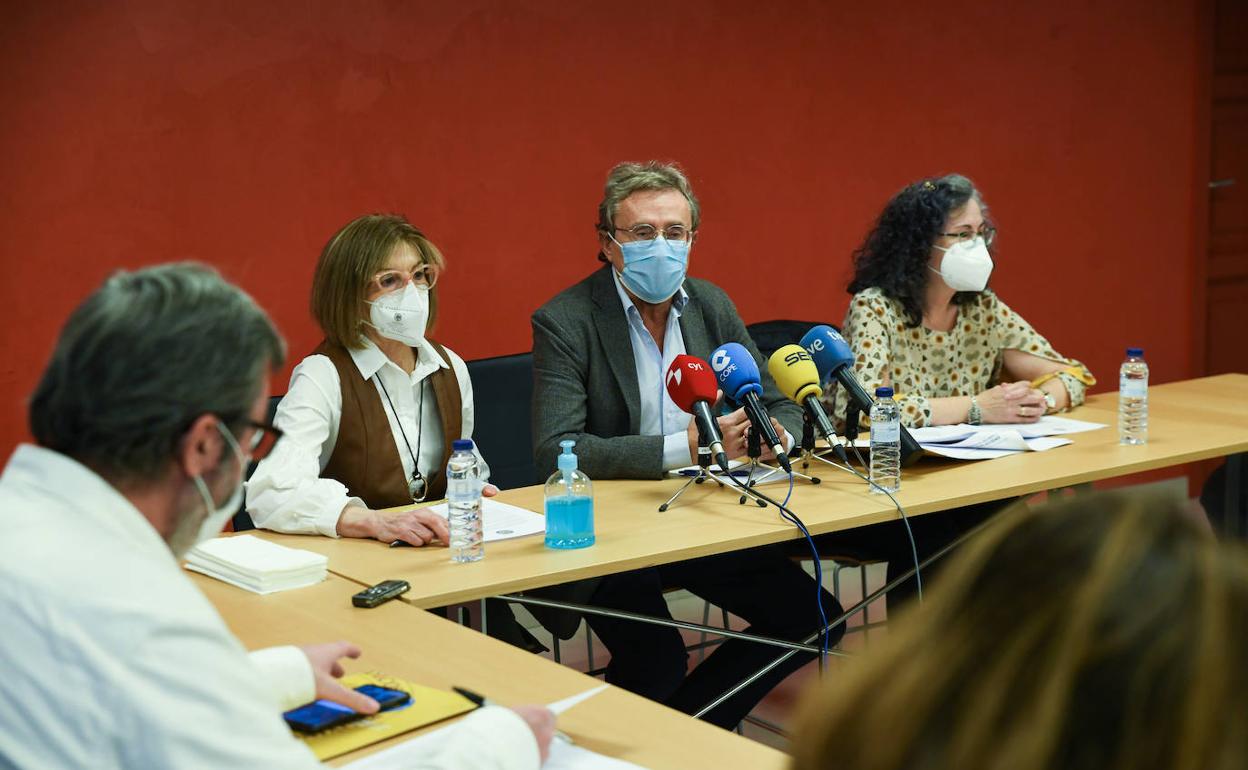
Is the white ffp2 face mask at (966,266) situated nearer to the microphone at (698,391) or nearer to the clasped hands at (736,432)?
the clasped hands at (736,432)

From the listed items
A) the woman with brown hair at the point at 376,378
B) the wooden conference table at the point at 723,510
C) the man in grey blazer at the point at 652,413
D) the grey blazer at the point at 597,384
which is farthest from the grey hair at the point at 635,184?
the wooden conference table at the point at 723,510

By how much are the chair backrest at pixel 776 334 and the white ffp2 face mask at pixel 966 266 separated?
0.40m

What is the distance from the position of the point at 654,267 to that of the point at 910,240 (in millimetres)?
834

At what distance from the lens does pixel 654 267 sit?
10.4 ft

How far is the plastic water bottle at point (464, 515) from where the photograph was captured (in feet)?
7.86

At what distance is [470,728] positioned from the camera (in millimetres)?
1492

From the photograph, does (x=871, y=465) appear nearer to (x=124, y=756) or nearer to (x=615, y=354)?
(x=615, y=354)

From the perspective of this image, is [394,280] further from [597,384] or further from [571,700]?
[571,700]

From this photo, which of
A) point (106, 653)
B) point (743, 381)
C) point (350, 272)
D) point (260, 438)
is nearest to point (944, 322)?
point (743, 381)

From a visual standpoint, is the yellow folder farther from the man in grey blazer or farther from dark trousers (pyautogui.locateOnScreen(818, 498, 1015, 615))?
dark trousers (pyautogui.locateOnScreen(818, 498, 1015, 615))

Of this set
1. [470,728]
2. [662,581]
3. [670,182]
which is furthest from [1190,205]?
[470,728]

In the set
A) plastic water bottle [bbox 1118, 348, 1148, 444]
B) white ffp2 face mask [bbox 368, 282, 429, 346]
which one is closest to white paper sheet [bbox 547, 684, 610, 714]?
white ffp2 face mask [bbox 368, 282, 429, 346]

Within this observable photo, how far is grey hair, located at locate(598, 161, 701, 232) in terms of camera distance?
324 centimetres

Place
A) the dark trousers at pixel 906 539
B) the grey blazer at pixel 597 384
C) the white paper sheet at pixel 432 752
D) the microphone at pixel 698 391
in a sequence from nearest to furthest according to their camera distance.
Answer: the white paper sheet at pixel 432 752, the microphone at pixel 698 391, the grey blazer at pixel 597 384, the dark trousers at pixel 906 539
